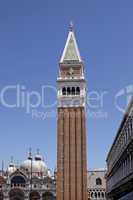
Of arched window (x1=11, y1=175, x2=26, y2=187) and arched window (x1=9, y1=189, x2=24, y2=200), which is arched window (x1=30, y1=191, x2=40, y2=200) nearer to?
arched window (x1=9, y1=189, x2=24, y2=200)

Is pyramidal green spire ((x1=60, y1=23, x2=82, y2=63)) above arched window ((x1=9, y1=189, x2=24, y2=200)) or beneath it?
above

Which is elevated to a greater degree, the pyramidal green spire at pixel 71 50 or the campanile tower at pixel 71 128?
the pyramidal green spire at pixel 71 50

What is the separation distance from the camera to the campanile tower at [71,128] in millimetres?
64688

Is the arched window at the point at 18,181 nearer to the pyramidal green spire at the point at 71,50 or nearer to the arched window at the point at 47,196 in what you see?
the arched window at the point at 47,196

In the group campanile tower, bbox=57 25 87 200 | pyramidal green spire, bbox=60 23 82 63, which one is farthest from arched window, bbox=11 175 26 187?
pyramidal green spire, bbox=60 23 82 63

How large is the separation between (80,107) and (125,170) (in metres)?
25.4

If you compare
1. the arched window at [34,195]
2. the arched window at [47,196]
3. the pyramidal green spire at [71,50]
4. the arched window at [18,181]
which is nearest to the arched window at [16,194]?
the arched window at [18,181]

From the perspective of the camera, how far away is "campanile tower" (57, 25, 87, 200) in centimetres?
6469

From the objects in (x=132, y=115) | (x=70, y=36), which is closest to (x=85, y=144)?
(x=70, y=36)

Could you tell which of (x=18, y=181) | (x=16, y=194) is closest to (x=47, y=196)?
(x=16, y=194)

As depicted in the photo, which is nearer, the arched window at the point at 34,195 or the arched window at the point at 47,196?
the arched window at the point at 34,195

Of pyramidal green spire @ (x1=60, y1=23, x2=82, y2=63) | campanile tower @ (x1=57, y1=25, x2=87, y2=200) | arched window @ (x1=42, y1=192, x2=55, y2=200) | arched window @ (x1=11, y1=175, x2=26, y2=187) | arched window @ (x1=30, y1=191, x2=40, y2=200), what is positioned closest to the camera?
campanile tower @ (x1=57, y1=25, x2=87, y2=200)

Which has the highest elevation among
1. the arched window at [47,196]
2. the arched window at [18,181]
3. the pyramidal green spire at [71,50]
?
the pyramidal green spire at [71,50]

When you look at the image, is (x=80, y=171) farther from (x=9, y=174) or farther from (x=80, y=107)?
(x=9, y=174)
